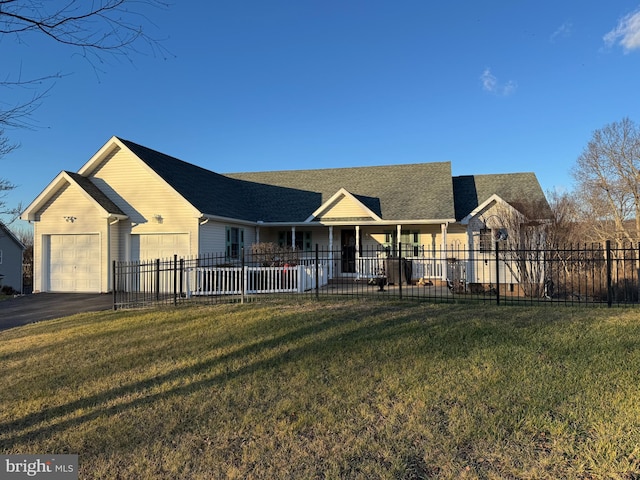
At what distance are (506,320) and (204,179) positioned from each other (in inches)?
627

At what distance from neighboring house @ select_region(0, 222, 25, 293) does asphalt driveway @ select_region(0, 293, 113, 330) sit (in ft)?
52.8

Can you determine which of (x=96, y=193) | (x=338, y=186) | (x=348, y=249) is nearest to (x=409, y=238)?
(x=348, y=249)

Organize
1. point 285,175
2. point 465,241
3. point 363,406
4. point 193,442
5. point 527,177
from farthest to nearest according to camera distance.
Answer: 1. point 285,175
2. point 527,177
3. point 465,241
4. point 363,406
5. point 193,442

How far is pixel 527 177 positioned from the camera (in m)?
20.4

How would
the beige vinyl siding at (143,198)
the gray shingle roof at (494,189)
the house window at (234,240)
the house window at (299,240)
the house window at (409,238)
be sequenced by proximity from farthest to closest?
the house window at (299,240) < the house window at (409,238) < the gray shingle roof at (494,189) < the house window at (234,240) < the beige vinyl siding at (143,198)

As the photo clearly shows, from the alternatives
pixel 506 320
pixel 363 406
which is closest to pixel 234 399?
pixel 363 406

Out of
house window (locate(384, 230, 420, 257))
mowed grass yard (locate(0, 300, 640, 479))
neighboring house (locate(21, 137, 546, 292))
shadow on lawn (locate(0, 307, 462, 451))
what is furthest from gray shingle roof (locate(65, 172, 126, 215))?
shadow on lawn (locate(0, 307, 462, 451))

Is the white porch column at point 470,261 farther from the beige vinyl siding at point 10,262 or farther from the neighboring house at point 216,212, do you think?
the beige vinyl siding at point 10,262

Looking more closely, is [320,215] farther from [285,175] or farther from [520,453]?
[520,453]

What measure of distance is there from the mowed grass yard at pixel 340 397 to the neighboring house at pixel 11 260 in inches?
Answer: 994

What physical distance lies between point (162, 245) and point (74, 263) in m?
3.78

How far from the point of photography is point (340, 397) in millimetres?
4711

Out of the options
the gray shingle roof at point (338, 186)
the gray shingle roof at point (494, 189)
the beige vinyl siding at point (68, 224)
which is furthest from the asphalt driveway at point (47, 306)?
the gray shingle roof at point (494, 189)

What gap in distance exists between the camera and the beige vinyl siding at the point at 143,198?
1565cm
